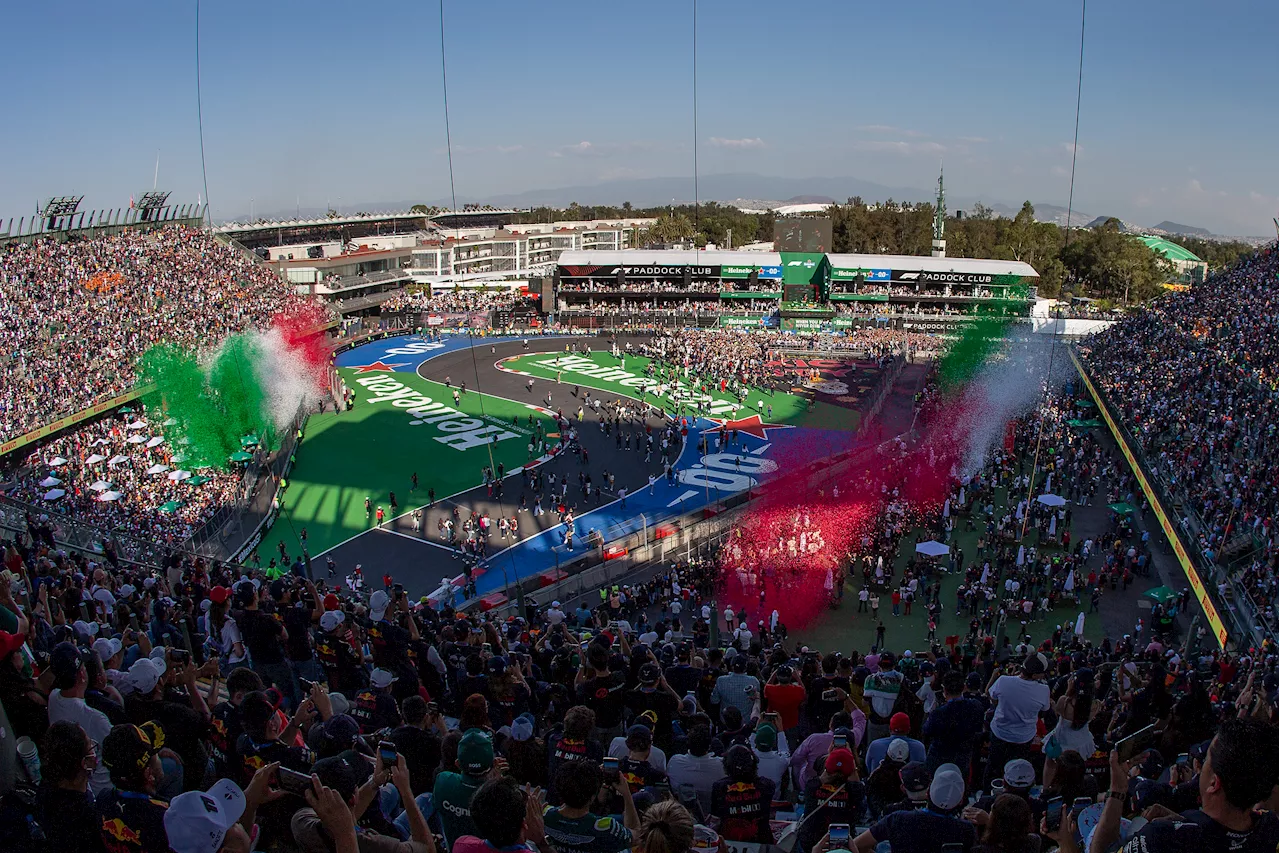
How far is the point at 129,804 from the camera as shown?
12.5ft

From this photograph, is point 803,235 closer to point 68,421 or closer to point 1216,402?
point 1216,402

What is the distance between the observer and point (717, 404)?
43125 millimetres

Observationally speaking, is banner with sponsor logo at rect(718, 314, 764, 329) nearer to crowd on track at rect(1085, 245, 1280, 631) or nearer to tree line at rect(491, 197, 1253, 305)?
tree line at rect(491, 197, 1253, 305)

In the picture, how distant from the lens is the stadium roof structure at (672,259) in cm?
7250

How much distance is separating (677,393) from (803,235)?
38.6m

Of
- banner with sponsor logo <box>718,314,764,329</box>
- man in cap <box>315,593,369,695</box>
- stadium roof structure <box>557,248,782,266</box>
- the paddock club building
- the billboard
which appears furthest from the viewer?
the billboard

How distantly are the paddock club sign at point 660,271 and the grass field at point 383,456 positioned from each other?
2768 centimetres

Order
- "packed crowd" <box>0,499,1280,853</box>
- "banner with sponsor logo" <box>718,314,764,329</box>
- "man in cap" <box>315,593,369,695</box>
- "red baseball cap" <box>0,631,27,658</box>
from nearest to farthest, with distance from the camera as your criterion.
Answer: "packed crowd" <box>0,499,1280,853</box> → "red baseball cap" <box>0,631,27,658</box> → "man in cap" <box>315,593,369,695</box> → "banner with sponsor logo" <box>718,314,764,329</box>

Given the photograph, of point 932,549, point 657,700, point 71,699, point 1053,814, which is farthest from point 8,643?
point 932,549

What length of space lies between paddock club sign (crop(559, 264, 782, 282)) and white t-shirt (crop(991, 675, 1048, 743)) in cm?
6765

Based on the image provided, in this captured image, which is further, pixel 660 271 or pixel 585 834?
pixel 660 271

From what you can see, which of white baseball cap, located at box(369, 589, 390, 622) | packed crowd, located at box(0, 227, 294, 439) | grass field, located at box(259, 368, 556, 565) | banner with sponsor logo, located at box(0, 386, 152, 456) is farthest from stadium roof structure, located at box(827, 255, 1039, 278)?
white baseball cap, located at box(369, 589, 390, 622)

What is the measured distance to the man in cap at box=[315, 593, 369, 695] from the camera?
8.59 metres

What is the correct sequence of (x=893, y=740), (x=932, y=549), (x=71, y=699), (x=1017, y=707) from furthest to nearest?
(x=932, y=549) → (x=1017, y=707) → (x=893, y=740) → (x=71, y=699)
